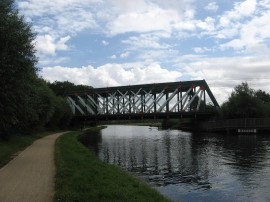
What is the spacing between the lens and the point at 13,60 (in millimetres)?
24422

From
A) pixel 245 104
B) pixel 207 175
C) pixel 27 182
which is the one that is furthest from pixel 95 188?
pixel 245 104

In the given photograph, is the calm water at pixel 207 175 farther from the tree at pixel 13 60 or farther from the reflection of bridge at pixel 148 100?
the reflection of bridge at pixel 148 100

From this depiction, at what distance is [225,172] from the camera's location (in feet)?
87.9

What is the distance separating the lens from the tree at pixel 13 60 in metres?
23.7

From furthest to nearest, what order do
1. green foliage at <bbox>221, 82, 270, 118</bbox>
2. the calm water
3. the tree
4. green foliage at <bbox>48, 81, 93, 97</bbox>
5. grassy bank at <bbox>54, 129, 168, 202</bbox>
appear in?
green foliage at <bbox>48, 81, 93, 97</bbox> < green foliage at <bbox>221, 82, 270, 118</bbox> < the tree < the calm water < grassy bank at <bbox>54, 129, 168, 202</bbox>

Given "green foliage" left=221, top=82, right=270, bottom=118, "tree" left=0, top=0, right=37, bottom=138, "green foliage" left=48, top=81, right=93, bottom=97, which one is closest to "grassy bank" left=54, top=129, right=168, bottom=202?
"tree" left=0, top=0, right=37, bottom=138

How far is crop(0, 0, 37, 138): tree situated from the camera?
2370cm

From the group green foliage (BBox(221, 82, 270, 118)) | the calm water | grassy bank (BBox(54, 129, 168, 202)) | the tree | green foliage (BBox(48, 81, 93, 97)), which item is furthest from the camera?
green foliage (BBox(48, 81, 93, 97))

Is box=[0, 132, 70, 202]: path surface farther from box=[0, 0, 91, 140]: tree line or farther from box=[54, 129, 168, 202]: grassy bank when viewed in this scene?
box=[0, 0, 91, 140]: tree line

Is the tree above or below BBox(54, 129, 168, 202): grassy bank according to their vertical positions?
above

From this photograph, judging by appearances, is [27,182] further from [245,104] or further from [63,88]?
[63,88]

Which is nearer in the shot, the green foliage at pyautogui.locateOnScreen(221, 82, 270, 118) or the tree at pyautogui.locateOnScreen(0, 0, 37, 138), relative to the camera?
the tree at pyautogui.locateOnScreen(0, 0, 37, 138)

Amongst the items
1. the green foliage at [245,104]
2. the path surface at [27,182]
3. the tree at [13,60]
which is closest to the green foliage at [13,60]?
the tree at [13,60]

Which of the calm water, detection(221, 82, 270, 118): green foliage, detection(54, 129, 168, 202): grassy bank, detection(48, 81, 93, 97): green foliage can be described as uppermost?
detection(48, 81, 93, 97): green foliage
